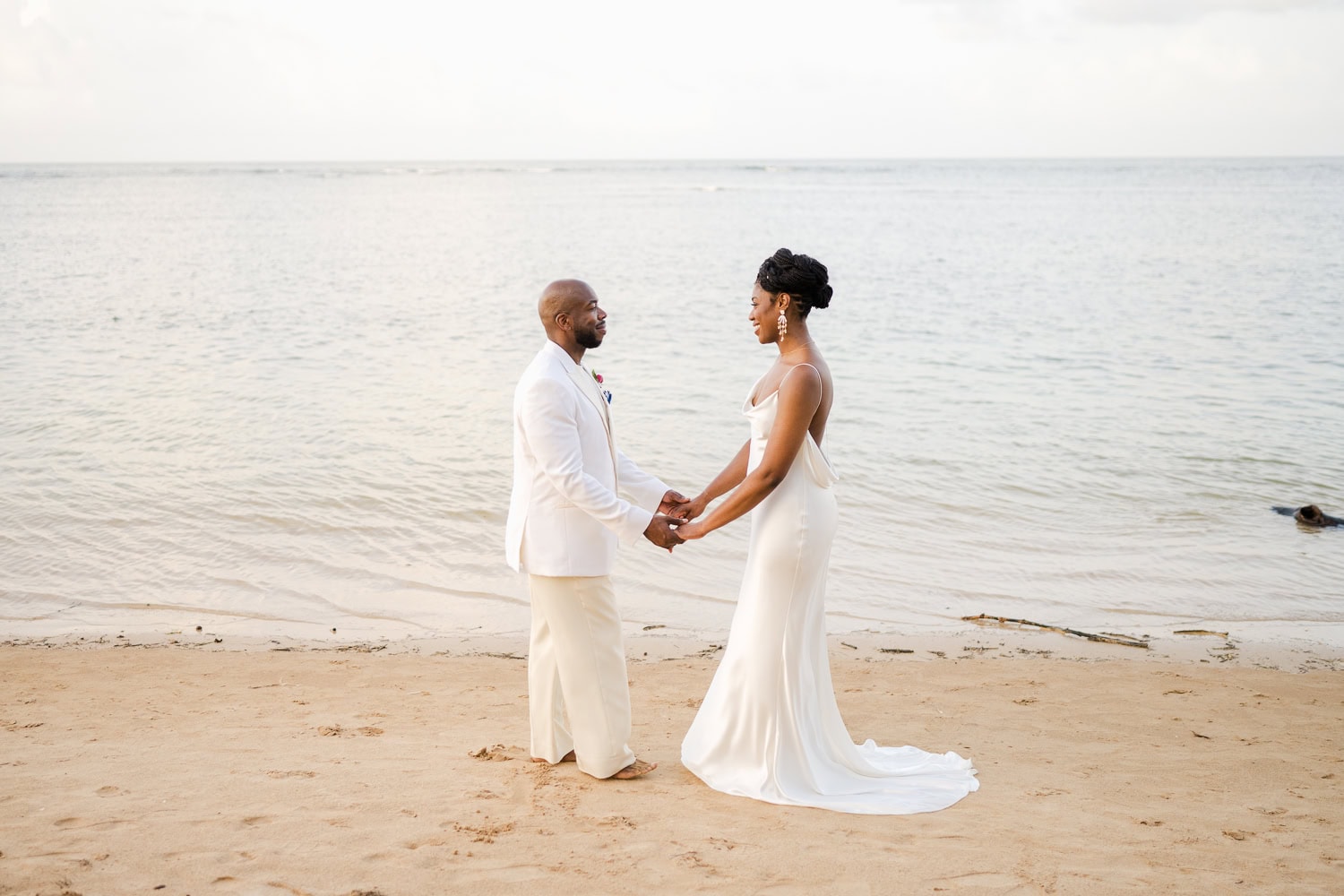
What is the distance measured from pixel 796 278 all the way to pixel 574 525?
1.39 m

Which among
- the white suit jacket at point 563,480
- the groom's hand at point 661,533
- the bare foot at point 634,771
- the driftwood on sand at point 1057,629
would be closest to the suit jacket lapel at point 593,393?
the white suit jacket at point 563,480

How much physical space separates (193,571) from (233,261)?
101 feet

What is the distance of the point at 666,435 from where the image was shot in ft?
45.7

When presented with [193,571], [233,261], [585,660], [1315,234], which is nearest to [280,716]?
[585,660]

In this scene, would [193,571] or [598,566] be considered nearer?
[598,566]

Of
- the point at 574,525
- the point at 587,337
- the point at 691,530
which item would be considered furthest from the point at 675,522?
the point at 587,337

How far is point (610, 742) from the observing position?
4652 millimetres

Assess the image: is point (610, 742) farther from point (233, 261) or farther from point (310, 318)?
point (233, 261)

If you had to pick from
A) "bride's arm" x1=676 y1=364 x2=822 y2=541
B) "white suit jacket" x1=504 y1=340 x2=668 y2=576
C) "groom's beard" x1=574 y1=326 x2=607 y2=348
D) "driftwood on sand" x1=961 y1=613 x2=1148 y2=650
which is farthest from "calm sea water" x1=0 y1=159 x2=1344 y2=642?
"groom's beard" x1=574 y1=326 x2=607 y2=348

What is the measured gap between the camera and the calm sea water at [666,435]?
27.8 feet

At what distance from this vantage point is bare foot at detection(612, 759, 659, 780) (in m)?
4.73

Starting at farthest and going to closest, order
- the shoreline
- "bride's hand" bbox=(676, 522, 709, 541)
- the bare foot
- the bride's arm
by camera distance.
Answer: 1. the shoreline
2. "bride's hand" bbox=(676, 522, 709, 541)
3. the bare foot
4. the bride's arm

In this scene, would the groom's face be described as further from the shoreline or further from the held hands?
the shoreline

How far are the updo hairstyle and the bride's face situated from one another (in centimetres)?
3
